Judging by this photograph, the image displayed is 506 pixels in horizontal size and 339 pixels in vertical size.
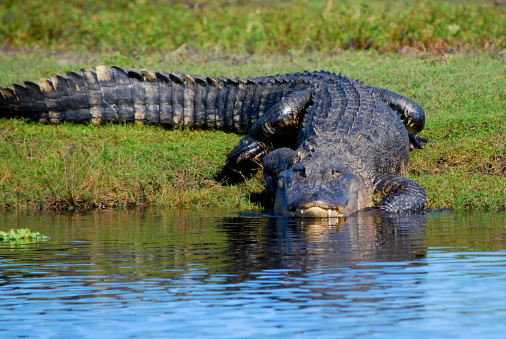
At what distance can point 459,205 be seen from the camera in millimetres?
6492

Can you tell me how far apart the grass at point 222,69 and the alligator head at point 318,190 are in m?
0.68

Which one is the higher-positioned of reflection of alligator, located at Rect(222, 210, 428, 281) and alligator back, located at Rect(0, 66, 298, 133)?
alligator back, located at Rect(0, 66, 298, 133)

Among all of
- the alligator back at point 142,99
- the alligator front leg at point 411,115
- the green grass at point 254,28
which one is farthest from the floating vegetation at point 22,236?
the green grass at point 254,28

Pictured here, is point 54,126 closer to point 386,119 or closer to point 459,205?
point 386,119

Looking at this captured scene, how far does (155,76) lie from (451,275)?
644 cm

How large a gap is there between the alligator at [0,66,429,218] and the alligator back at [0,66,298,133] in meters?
0.01

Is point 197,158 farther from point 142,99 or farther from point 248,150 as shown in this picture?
point 142,99

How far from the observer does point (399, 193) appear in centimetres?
656

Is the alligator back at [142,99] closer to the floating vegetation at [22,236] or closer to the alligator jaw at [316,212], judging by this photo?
the alligator jaw at [316,212]

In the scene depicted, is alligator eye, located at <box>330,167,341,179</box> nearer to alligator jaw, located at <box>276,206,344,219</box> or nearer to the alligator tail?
alligator jaw, located at <box>276,206,344,219</box>

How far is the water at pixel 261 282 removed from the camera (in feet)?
9.49

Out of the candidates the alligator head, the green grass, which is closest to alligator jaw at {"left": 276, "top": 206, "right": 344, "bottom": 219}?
the alligator head

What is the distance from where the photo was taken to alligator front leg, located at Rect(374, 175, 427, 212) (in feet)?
20.9

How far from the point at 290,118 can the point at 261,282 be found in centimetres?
487
